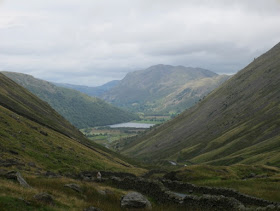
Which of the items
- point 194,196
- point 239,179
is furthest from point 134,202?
point 239,179

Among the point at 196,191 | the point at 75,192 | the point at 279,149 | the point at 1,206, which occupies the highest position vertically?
the point at 1,206

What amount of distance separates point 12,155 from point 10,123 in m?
30.7

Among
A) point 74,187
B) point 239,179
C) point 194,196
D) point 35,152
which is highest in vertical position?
point 74,187

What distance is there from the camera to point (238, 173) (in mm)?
76562

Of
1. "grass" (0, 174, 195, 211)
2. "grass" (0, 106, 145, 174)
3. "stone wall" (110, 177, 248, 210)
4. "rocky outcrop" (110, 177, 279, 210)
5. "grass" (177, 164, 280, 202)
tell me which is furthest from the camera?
"grass" (0, 106, 145, 174)

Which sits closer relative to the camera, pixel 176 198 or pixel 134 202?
pixel 134 202

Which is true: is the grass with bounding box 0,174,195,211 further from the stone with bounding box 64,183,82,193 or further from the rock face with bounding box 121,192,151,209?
the rock face with bounding box 121,192,151,209

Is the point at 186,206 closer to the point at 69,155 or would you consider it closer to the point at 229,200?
the point at 229,200

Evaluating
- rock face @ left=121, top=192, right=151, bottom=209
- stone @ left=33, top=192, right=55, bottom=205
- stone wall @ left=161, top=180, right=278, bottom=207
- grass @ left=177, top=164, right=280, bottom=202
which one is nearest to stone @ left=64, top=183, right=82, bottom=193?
rock face @ left=121, top=192, right=151, bottom=209

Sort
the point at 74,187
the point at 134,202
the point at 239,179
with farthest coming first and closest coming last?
1. the point at 239,179
2. the point at 74,187
3. the point at 134,202

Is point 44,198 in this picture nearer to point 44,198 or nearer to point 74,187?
point 44,198

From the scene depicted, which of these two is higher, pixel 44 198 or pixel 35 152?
pixel 44 198

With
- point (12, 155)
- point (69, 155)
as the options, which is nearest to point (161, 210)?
point (12, 155)

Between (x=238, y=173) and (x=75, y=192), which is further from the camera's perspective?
(x=238, y=173)
